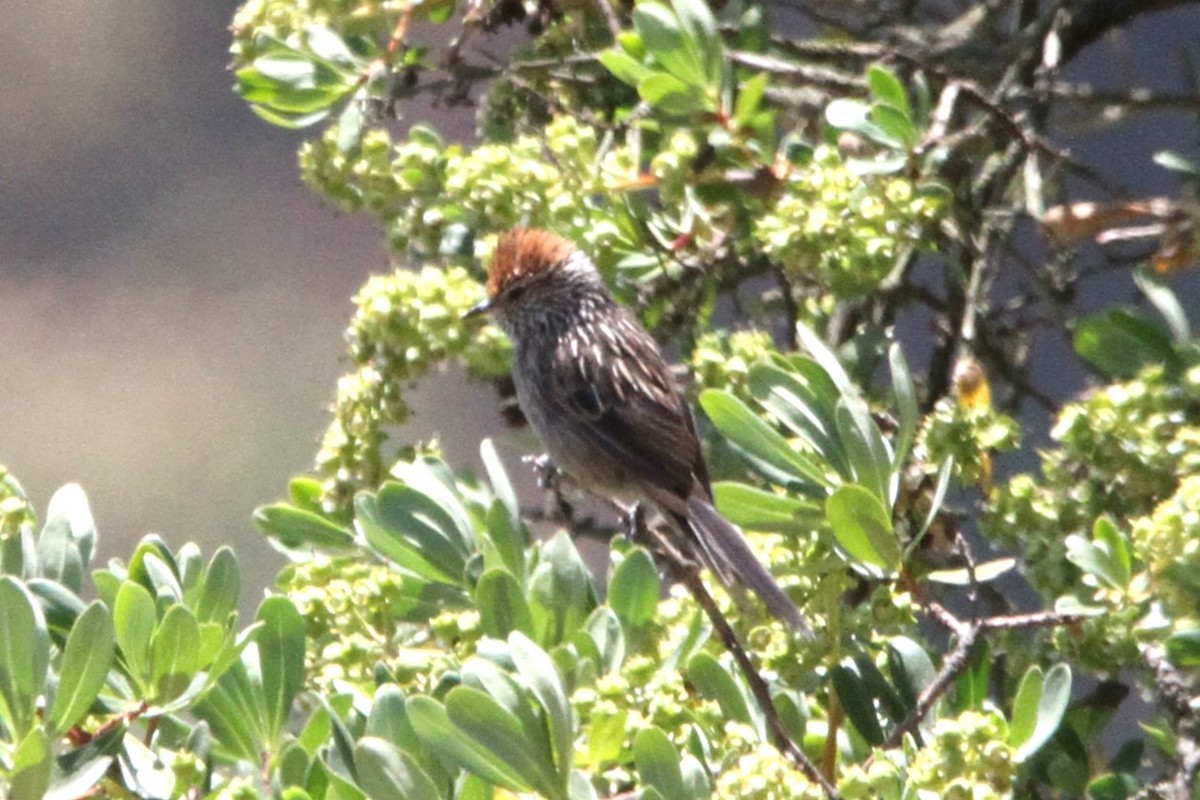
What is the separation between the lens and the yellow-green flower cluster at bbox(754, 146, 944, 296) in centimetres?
275

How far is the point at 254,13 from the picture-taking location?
3371 mm

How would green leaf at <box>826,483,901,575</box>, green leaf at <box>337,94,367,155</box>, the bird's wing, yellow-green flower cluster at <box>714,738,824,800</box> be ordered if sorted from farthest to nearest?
1. the bird's wing
2. green leaf at <box>337,94,367,155</box>
3. green leaf at <box>826,483,901,575</box>
4. yellow-green flower cluster at <box>714,738,824,800</box>

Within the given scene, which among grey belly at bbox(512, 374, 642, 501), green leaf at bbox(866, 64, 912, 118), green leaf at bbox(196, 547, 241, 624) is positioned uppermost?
green leaf at bbox(866, 64, 912, 118)

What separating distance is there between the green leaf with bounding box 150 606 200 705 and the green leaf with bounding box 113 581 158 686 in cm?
1

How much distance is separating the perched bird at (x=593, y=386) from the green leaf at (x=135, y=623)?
1673 mm

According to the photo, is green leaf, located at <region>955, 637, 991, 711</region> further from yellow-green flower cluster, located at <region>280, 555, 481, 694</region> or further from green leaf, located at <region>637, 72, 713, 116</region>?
green leaf, located at <region>637, 72, 713, 116</region>

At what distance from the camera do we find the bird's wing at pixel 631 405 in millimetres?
4133

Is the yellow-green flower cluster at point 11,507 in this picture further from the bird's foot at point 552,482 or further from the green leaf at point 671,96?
the green leaf at point 671,96

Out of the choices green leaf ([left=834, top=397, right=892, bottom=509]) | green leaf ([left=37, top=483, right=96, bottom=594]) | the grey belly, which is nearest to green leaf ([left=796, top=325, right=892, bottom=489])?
green leaf ([left=834, top=397, right=892, bottom=509])

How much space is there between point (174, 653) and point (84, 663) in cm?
13

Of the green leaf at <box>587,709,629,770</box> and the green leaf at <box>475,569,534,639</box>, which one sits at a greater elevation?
the green leaf at <box>475,569,534,639</box>

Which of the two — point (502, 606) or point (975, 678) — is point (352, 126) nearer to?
point (502, 606)

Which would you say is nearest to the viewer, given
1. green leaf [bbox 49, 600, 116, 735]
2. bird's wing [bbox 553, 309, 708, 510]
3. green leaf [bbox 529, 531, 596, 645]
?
green leaf [bbox 49, 600, 116, 735]

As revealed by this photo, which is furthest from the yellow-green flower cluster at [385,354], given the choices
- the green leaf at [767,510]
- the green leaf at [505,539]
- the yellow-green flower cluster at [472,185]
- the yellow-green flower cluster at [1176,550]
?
the yellow-green flower cluster at [1176,550]
